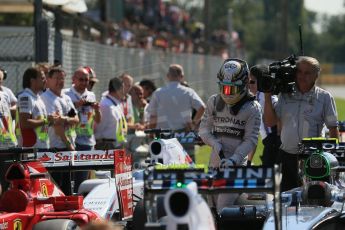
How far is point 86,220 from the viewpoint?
31.6 feet

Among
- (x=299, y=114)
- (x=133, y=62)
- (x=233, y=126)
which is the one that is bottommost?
(x=233, y=126)

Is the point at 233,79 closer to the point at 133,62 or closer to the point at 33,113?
the point at 33,113

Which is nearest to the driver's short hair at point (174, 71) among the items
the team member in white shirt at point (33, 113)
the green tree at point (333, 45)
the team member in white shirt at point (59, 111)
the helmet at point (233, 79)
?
the team member in white shirt at point (59, 111)

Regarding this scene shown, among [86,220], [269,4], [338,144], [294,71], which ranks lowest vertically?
[86,220]

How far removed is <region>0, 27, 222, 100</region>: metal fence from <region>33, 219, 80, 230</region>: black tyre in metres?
7.29

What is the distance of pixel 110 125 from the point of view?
15.8m

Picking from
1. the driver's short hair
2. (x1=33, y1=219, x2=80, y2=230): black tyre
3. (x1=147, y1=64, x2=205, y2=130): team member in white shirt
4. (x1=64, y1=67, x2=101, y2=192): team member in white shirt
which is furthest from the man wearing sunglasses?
the driver's short hair

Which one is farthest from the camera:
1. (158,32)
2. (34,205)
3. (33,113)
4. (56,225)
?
(158,32)

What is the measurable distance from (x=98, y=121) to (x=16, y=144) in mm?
1955

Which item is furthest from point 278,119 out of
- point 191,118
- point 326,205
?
point 191,118

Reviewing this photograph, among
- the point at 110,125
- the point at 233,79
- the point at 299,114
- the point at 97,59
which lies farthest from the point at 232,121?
the point at 97,59

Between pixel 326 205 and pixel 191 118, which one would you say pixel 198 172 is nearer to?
pixel 326 205

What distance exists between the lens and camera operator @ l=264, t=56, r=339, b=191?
36.5ft

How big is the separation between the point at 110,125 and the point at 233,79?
566cm
